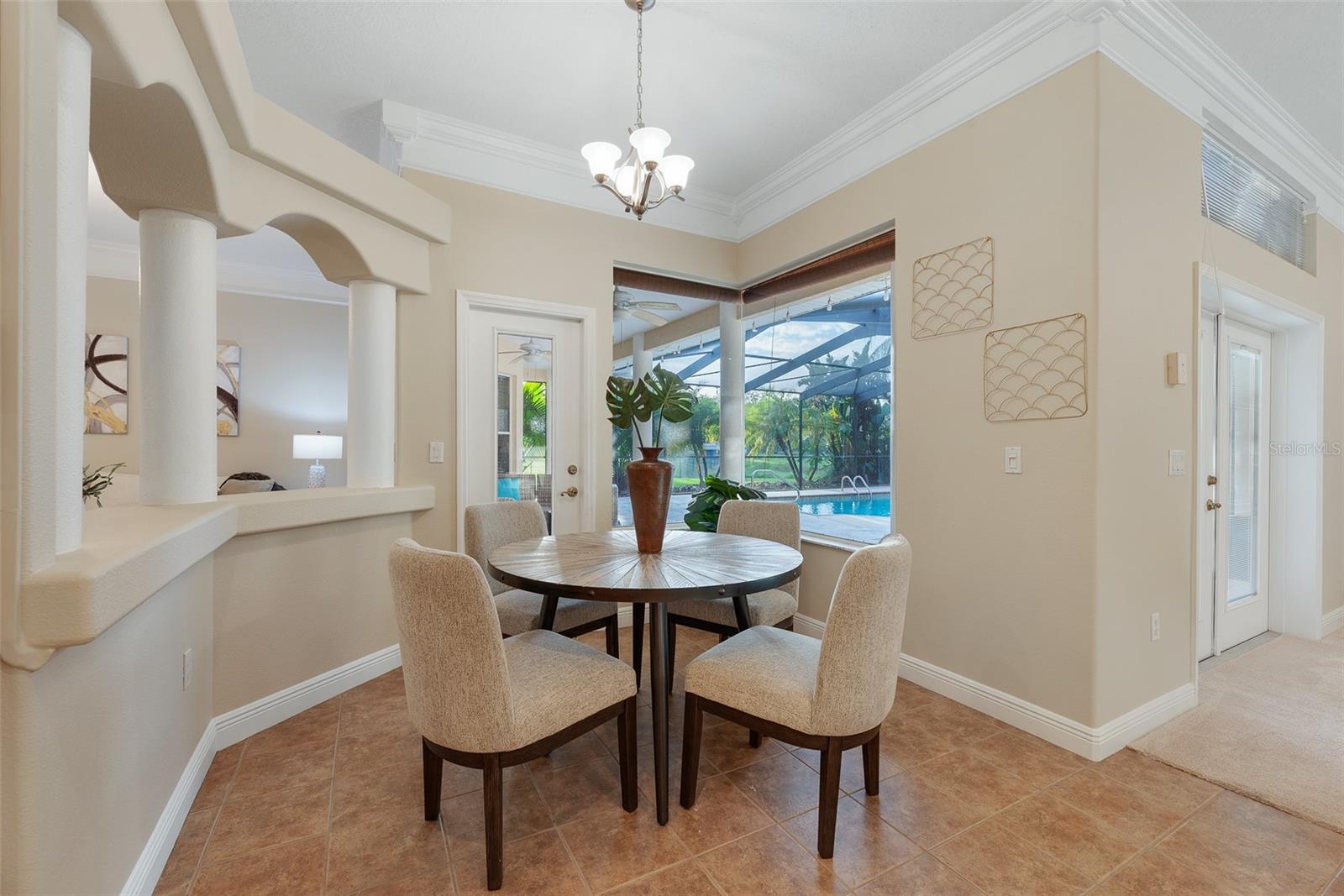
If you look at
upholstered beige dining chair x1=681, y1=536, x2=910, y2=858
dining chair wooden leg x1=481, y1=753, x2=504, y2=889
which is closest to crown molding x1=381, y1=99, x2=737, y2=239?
upholstered beige dining chair x1=681, y1=536, x2=910, y2=858

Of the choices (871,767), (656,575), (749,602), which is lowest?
(871,767)

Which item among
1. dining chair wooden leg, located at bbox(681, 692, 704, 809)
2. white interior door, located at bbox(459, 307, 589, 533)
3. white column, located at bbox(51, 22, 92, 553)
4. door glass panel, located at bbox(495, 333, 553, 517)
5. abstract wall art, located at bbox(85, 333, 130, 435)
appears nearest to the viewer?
white column, located at bbox(51, 22, 92, 553)

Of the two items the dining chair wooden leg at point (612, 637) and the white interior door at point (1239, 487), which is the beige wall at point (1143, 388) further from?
the dining chair wooden leg at point (612, 637)

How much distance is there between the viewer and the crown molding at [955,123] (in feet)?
7.52

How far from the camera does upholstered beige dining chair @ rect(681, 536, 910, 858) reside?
156 cm

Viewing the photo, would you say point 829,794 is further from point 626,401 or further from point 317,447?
point 317,447

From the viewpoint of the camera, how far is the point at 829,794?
163 centimetres

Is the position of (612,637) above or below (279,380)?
below

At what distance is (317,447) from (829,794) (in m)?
5.54

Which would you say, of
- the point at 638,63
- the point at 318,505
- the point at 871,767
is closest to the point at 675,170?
the point at 638,63

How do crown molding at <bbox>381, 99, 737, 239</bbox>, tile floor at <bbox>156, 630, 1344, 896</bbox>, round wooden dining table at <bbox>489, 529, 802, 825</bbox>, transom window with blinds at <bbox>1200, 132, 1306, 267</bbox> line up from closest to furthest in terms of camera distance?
tile floor at <bbox>156, 630, 1344, 896</bbox> → round wooden dining table at <bbox>489, 529, 802, 825</bbox> → transom window with blinds at <bbox>1200, 132, 1306, 267</bbox> → crown molding at <bbox>381, 99, 737, 239</bbox>

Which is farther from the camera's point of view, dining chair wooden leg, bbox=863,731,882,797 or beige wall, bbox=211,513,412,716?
beige wall, bbox=211,513,412,716

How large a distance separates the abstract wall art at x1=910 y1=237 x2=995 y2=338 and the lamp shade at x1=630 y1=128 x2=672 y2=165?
4.63ft

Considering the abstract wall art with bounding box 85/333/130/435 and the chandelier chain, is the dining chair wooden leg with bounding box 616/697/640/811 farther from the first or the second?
the abstract wall art with bounding box 85/333/130/435
